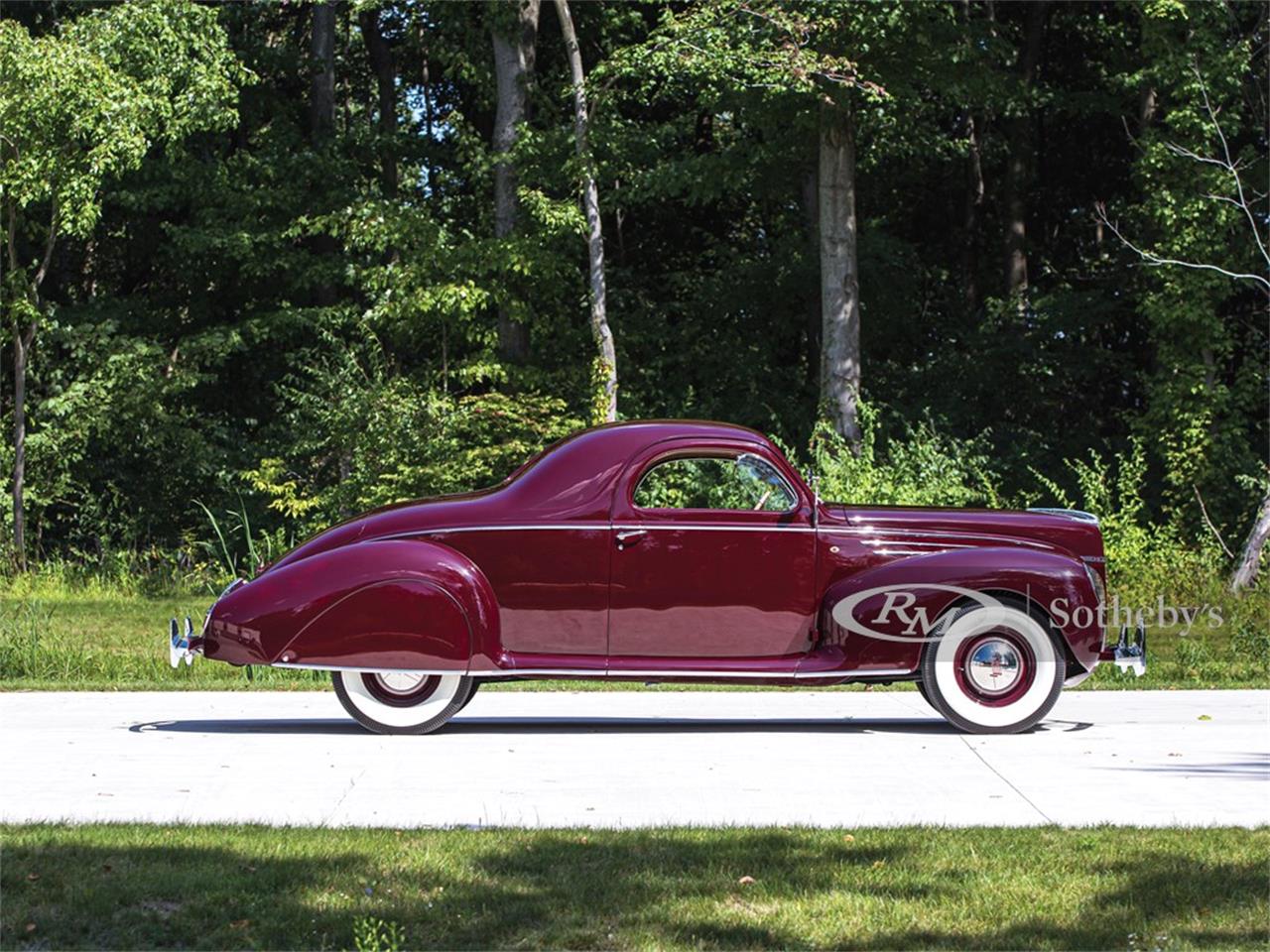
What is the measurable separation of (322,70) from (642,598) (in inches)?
847

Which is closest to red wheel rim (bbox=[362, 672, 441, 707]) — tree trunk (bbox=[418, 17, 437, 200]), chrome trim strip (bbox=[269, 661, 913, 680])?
chrome trim strip (bbox=[269, 661, 913, 680])

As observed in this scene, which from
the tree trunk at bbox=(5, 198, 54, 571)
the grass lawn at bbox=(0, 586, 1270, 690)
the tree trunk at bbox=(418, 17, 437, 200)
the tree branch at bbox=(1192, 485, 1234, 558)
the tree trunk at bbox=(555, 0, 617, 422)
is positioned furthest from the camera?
the tree trunk at bbox=(418, 17, 437, 200)

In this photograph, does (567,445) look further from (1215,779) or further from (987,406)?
(987,406)

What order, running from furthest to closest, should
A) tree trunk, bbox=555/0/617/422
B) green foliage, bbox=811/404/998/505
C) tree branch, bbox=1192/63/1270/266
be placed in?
tree trunk, bbox=555/0/617/422
tree branch, bbox=1192/63/1270/266
green foliage, bbox=811/404/998/505

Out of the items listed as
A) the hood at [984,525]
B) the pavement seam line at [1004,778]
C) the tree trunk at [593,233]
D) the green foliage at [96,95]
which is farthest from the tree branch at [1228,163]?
the pavement seam line at [1004,778]

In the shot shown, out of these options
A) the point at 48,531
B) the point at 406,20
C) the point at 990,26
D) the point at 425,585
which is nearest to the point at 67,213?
the point at 48,531

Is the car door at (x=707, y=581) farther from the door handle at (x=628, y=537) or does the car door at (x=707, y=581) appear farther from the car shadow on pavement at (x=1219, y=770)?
the car shadow on pavement at (x=1219, y=770)

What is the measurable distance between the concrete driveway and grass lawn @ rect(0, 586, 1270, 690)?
900 mm

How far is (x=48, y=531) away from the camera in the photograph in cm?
2711

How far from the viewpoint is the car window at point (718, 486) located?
10.5 m

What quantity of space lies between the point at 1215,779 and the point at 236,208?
2126 cm

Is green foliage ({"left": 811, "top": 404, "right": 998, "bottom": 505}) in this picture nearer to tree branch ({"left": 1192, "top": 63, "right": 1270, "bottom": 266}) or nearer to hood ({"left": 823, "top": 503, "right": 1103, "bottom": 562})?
tree branch ({"left": 1192, "top": 63, "right": 1270, "bottom": 266})

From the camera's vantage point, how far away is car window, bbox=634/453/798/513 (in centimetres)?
1054

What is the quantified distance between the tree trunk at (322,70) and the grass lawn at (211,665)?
14529mm
